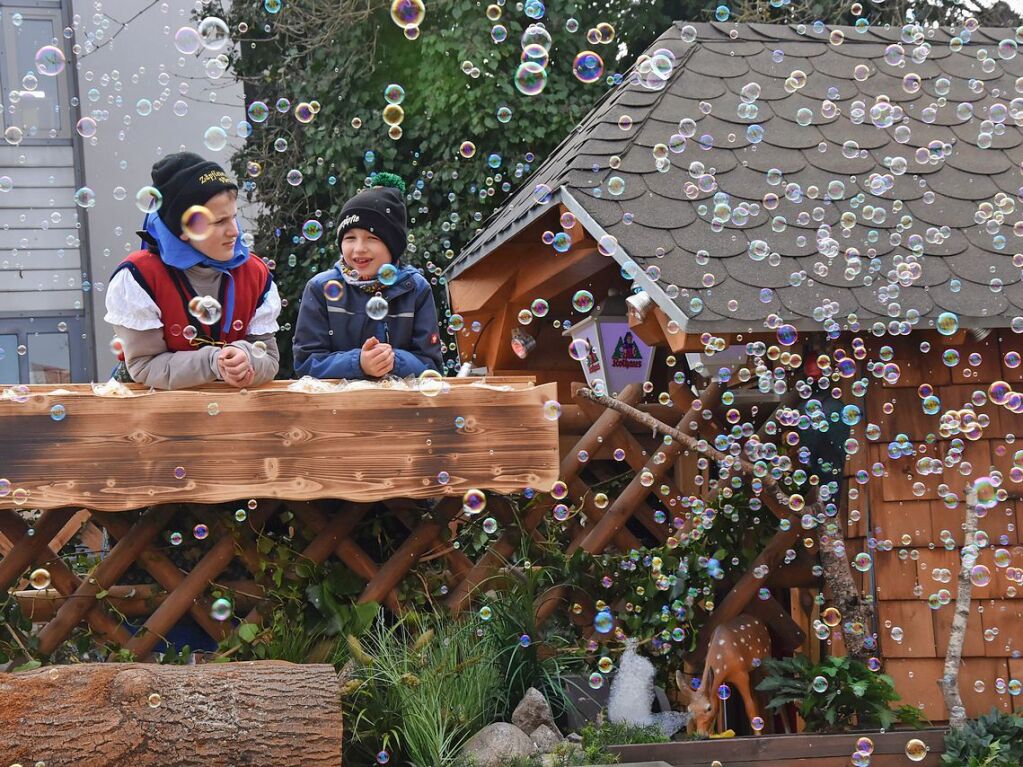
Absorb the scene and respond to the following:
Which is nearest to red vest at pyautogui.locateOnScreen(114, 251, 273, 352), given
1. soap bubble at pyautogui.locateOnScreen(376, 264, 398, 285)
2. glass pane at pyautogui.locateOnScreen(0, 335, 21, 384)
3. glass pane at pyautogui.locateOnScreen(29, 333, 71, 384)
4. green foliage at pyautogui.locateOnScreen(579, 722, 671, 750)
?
soap bubble at pyautogui.locateOnScreen(376, 264, 398, 285)

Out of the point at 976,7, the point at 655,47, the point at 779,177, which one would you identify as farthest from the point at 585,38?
the point at 779,177

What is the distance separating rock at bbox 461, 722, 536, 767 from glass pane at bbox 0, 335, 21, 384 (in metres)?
8.48

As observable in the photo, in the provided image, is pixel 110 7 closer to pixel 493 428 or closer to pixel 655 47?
pixel 655 47

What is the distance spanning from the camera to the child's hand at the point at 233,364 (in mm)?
3684

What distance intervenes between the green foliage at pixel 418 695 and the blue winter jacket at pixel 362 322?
1.05 m

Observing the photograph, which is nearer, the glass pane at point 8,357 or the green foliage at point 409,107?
the green foliage at point 409,107

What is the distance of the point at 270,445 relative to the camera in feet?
12.1

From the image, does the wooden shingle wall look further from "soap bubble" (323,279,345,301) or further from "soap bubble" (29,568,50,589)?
"soap bubble" (29,568,50,589)

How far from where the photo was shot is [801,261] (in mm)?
→ 4488

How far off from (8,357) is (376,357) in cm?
799

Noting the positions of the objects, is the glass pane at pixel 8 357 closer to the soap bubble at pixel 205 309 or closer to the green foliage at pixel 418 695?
the soap bubble at pixel 205 309

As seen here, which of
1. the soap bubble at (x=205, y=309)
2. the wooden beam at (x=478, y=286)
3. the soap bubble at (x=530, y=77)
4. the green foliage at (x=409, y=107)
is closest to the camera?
the soap bubble at (x=205, y=309)

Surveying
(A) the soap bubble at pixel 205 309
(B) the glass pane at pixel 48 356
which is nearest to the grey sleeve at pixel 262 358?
(A) the soap bubble at pixel 205 309

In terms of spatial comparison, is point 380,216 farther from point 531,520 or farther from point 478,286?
point 478,286
